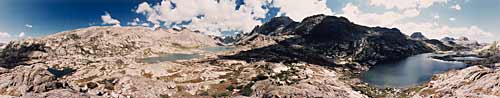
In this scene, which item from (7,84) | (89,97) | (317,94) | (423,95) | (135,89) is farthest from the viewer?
(135,89)

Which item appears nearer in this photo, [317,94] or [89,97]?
[89,97]

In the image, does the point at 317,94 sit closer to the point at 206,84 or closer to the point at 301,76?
the point at 206,84

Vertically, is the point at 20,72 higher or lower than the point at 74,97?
higher

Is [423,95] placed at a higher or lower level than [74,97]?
lower

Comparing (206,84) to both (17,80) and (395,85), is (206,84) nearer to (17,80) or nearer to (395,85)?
(17,80)

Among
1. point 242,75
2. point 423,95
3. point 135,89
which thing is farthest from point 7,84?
point 423,95

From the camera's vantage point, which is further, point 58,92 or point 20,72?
point 20,72

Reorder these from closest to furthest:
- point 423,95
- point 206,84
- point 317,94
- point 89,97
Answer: point 89,97
point 317,94
point 423,95
point 206,84

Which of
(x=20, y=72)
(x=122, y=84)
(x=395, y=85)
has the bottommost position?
(x=395, y=85)

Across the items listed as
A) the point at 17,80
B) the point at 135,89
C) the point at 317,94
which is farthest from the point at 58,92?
the point at 317,94
